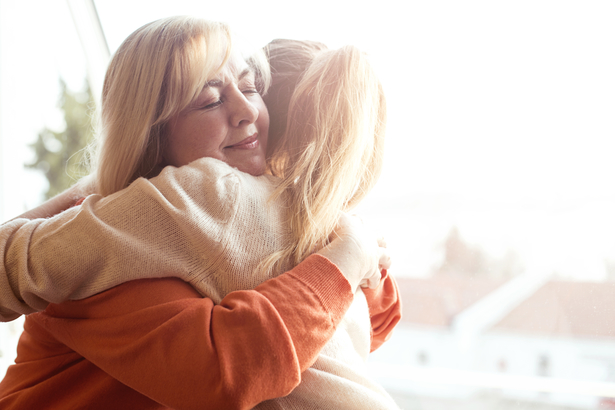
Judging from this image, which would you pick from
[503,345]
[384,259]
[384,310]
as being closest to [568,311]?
[503,345]

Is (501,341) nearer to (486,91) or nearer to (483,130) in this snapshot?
(483,130)

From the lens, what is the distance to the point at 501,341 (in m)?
1.61

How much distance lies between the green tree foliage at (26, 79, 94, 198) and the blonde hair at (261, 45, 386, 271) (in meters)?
1.42

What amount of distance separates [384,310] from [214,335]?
612mm

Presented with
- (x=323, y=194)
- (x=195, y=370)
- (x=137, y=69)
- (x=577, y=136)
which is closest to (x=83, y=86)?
(x=137, y=69)

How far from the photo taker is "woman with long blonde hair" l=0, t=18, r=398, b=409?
27.2 inches

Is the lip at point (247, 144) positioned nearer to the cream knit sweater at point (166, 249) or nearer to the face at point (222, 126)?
the face at point (222, 126)

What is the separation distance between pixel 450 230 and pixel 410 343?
1.67 ft

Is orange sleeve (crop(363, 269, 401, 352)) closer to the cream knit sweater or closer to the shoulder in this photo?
the cream knit sweater

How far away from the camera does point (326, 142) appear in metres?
0.99

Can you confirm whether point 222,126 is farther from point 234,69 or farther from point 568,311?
point 568,311

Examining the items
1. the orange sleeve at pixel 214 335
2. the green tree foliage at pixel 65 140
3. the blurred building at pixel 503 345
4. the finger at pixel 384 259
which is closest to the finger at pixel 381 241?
the finger at pixel 384 259

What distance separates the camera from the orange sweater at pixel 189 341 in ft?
2.17

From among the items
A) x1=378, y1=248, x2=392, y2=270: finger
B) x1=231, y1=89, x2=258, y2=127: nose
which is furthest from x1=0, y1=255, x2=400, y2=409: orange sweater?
x1=231, y1=89, x2=258, y2=127: nose
